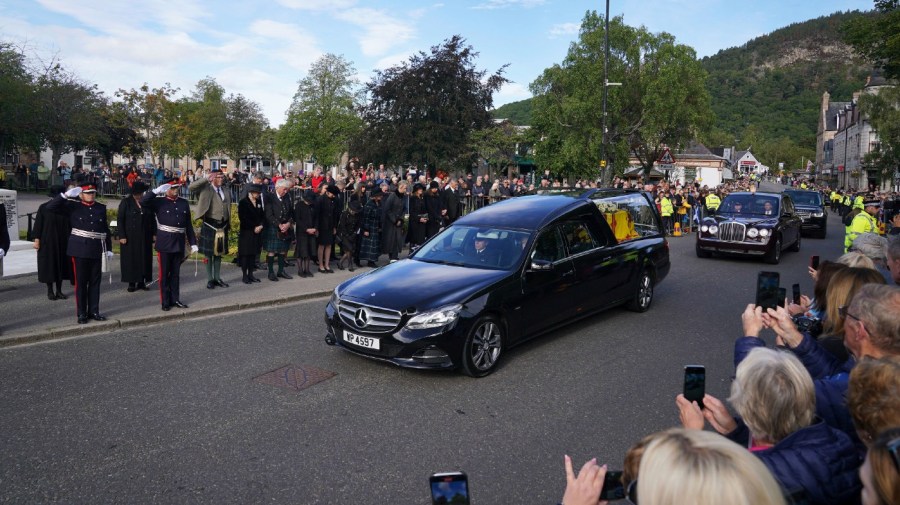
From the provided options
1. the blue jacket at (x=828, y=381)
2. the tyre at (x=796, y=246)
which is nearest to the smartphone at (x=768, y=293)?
the blue jacket at (x=828, y=381)

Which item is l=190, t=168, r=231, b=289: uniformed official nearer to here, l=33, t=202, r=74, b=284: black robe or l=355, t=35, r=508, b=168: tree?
l=33, t=202, r=74, b=284: black robe

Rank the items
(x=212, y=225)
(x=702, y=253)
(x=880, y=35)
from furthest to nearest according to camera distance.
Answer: (x=880, y=35)
(x=702, y=253)
(x=212, y=225)

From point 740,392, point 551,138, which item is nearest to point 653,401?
point 740,392

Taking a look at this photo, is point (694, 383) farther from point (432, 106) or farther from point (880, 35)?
point (432, 106)

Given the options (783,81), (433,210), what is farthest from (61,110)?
(783,81)

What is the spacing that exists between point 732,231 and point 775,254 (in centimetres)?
112

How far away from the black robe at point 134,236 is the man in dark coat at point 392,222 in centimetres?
531

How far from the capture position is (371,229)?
1447 centimetres

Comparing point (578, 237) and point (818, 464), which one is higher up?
point (578, 237)

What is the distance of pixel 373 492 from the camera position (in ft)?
14.3

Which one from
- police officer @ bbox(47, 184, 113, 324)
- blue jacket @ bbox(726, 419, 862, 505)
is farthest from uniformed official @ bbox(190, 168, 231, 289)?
blue jacket @ bbox(726, 419, 862, 505)

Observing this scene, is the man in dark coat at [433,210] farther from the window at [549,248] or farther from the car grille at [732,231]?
the window at [549,248]

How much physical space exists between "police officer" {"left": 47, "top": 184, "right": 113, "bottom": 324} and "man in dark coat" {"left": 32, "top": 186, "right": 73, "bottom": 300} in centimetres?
129

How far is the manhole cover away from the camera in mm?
6551
